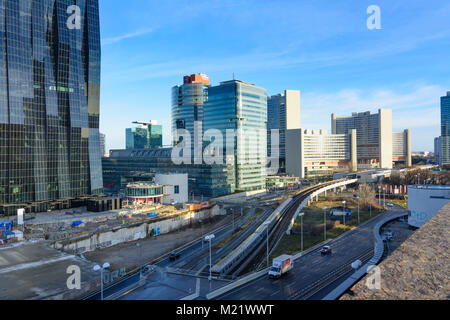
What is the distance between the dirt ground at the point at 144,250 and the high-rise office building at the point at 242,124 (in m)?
47.4

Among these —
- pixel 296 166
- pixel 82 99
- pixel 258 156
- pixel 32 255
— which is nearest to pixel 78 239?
pixel 32 255

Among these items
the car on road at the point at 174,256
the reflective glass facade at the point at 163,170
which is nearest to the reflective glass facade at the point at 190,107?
the reflective glass facade at the point at 163,170

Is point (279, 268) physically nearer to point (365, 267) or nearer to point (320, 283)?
point (320, 283)

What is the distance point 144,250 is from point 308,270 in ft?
85.0

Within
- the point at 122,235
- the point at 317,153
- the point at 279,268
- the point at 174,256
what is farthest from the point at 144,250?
the point at 317,153

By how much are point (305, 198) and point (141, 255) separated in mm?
48143

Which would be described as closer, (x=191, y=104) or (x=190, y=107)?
(x=191, y=104)

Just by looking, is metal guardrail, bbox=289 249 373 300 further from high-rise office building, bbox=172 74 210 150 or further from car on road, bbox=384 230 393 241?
high-rise office building, bbox=172 74 210 150

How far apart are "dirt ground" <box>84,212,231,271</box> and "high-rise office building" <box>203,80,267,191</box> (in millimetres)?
47361

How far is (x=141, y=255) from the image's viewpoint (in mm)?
46094

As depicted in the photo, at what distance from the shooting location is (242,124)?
11244 cm

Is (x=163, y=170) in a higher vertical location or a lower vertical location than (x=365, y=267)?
higher
